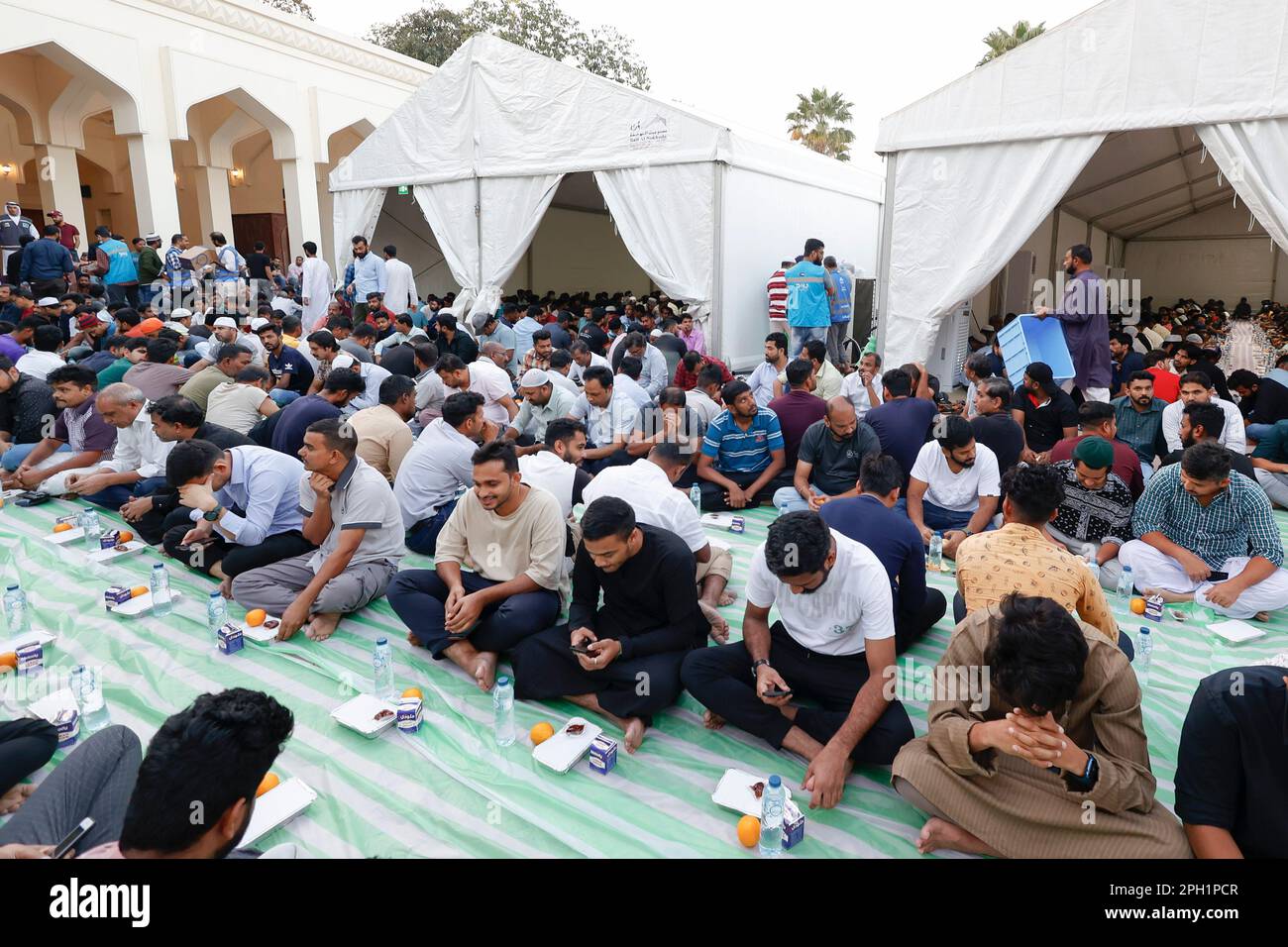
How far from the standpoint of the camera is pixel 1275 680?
1.97m

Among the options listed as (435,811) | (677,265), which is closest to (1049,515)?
(435,811)

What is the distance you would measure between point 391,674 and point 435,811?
92 centimetres

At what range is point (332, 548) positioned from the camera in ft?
13.2

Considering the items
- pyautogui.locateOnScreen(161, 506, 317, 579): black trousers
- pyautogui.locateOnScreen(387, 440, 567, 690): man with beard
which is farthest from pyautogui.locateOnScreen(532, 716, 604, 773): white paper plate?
pyautogui.locateOnScreen(161, 506, 317, 579): black trousers

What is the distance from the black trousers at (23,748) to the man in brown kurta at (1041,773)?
2.97 meters

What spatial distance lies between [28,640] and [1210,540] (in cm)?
586

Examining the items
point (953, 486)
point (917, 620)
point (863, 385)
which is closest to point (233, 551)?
point (917, 620)

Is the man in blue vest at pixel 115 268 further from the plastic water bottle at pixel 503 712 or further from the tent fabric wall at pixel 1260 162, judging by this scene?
the tent fabric wall at pixel 1260 162

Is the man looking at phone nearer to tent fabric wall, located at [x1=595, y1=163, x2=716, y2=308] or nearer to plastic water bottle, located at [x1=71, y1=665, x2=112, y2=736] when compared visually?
plastic water bottle, located at [x1=71, y1=665, x2=112, y2=736]

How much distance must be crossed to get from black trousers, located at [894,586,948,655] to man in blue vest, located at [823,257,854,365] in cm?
624

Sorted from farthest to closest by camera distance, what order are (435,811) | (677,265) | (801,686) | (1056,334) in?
(677,265), (1056,334), (801,686), (435,811)

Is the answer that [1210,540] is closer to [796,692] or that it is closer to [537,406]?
[796,692]

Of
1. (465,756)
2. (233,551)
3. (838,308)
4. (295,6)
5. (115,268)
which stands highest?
(295,6)
